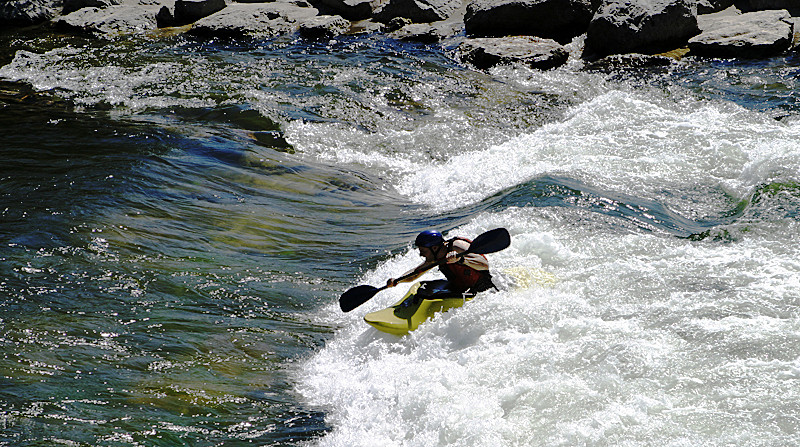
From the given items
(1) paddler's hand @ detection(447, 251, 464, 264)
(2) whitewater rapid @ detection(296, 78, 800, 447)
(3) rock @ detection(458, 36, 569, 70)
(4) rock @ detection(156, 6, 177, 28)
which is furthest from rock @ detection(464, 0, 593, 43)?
(1) paddler's hand @ detection(447, 251, 464, 264)

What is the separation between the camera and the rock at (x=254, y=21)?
14.1m

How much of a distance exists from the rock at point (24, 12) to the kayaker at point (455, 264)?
14255 mm

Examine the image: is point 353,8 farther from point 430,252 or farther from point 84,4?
point 430,252

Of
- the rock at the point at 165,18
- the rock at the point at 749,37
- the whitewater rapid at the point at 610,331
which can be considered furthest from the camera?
the rock at the point at 165,18

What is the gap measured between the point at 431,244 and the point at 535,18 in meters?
8.44

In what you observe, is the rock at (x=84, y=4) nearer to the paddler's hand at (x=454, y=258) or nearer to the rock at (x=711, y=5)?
the rock at (x=711, y=5)

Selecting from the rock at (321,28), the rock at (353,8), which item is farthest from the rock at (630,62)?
the rock at (353,8)

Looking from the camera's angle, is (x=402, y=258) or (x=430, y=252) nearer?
(x=430, y=252)

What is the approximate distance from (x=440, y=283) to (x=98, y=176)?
164 inches

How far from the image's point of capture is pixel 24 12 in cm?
1577

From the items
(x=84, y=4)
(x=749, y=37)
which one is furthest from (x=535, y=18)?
(x=84, y=4)

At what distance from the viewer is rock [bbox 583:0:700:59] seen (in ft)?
36.7

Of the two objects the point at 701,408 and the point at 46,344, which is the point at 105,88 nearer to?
the point at 46,344

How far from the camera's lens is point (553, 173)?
7395 millimetres
